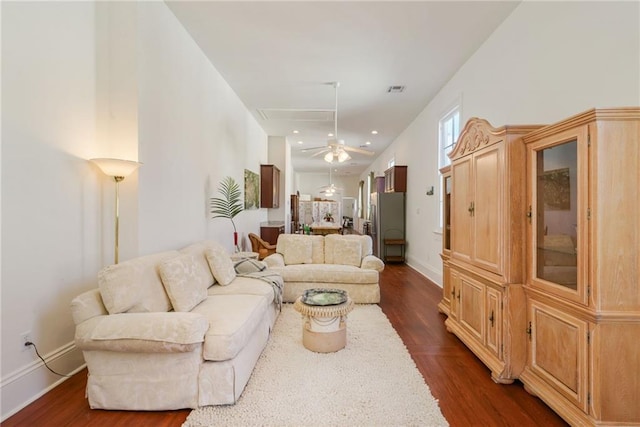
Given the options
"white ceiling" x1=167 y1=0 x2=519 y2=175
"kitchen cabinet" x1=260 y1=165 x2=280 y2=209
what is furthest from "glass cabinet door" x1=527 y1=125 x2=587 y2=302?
"kitchen cabinet" x1=260 y1=165 x2=280 y2=209

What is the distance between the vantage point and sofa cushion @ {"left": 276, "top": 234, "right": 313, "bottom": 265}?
169 inches

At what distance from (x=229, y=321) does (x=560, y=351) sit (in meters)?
2.14

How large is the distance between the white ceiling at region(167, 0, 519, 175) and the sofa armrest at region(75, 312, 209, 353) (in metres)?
2.94

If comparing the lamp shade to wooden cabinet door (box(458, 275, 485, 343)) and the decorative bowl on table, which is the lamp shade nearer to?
the decorative bowl on table

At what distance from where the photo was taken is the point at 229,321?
6.63 ft

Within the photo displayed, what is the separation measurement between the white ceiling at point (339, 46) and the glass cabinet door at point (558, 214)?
1884 mm

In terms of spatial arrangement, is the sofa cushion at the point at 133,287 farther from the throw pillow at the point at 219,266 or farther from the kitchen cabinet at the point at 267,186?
the kitchen cabinet at the point at 267,186

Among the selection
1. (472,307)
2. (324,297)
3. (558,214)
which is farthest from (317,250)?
(558,214)

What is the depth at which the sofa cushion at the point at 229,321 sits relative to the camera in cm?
184

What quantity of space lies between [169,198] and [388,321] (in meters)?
2.74

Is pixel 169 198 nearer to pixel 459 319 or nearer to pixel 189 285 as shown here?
pixel 189 285

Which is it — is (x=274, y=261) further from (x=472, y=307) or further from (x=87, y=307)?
(x=472, y=307)

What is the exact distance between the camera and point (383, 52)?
12.0 feet

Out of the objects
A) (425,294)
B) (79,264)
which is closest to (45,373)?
(79,264)
